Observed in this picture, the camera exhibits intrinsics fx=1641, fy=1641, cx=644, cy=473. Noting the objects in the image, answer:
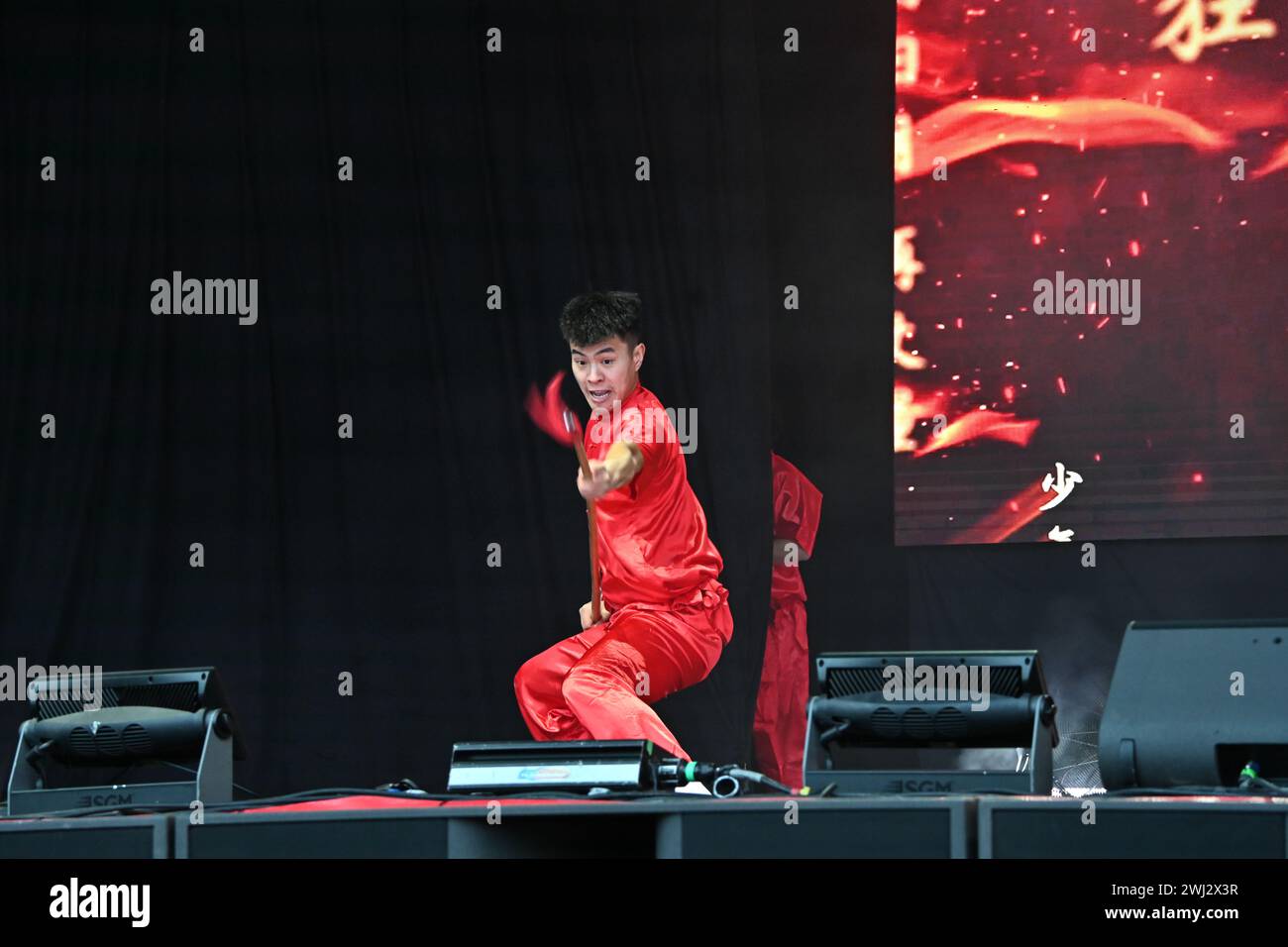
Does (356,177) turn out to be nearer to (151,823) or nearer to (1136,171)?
(1136,171)

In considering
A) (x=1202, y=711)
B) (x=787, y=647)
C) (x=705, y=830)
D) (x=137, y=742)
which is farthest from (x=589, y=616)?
(x=705, y=830)

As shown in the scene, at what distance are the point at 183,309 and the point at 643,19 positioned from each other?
1.84 m

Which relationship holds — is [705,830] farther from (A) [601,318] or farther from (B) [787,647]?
(A) [601,318]

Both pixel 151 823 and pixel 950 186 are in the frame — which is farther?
pixel 950 186

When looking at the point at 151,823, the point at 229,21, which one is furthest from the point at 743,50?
the point at 151,823

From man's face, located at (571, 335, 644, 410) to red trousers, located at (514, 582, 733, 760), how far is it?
70 cm

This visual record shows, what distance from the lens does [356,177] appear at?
5.61 metres

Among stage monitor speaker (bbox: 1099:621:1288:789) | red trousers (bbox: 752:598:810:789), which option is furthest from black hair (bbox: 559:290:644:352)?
Result: stage monitor speaker (bbox: 1099:621:1288:789)
